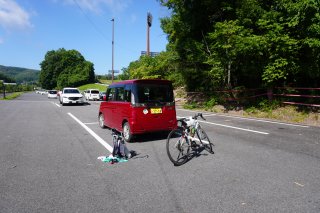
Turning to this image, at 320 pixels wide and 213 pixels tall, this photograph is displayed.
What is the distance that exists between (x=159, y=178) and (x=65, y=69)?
10017 centimetres

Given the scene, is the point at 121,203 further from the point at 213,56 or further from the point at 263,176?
the point at 213,56

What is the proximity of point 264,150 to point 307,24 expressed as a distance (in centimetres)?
870

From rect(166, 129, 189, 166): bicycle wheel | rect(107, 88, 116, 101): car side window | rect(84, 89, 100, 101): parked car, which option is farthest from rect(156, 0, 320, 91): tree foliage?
rect(84, 89, 100, 101): parked car

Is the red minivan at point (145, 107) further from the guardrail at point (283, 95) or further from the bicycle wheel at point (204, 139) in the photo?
the guardrail at point (283, 95)

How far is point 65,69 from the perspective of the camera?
97.6 meters

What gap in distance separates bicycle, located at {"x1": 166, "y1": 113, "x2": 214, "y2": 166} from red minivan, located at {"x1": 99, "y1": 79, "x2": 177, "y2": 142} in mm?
1634

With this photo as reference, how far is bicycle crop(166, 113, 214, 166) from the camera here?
6000mm

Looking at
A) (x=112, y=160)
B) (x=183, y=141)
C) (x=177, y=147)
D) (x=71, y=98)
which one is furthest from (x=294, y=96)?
(x=71, y=98)

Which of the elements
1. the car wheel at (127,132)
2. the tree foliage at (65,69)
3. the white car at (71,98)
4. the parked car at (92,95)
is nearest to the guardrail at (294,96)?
the car wheel at (127,132)

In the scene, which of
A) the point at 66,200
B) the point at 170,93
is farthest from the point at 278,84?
the point at 66,200

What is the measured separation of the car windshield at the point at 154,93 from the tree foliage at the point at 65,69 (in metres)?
88.7

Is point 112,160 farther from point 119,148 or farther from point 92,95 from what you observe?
point 92,95

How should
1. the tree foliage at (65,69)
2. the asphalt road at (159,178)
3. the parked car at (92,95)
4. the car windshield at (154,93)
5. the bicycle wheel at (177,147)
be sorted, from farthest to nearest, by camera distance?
the tree foliage at (65,69) < the parked car at (92,95) < the car windshield at (154,93) < the bicycle wheel at (177,147) < the asphalt road at (159,178)

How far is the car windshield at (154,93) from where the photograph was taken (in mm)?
7922
